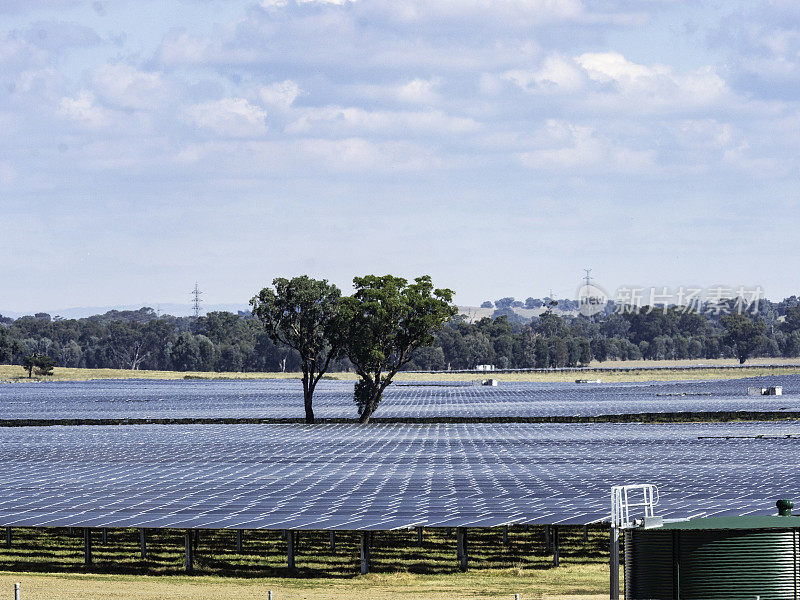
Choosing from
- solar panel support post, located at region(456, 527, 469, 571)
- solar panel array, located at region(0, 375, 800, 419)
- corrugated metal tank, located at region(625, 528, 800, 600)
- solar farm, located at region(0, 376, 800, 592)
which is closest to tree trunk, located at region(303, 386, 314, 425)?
solar farm, located at region(0, 376, 800, 592)

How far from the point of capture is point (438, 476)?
63.8m

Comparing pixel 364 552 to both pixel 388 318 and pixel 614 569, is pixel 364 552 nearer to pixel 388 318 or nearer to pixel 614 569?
pixel 614 569

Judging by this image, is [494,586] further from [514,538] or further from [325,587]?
[514,538]

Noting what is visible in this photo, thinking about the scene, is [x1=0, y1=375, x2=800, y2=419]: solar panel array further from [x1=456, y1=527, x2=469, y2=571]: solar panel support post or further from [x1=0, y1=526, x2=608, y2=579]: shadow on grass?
[x1=456, y1=527, x2=469, y2=571]: solar panel support post

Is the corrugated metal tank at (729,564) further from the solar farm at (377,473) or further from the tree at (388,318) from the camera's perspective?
the tree at (388,318)

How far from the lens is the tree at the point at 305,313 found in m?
110

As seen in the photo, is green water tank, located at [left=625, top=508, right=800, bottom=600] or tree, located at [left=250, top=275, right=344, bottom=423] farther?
tree, located at [left=250, top=275, right=344, bottom=423]

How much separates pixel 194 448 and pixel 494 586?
4357cm

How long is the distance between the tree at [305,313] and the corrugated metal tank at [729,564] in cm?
7935

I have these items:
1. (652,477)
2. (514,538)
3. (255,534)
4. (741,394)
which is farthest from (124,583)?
(741,394)

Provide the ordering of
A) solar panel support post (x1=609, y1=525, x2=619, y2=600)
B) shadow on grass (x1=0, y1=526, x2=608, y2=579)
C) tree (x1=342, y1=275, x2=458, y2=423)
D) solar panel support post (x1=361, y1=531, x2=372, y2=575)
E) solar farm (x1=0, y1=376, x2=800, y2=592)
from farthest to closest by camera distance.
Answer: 1. tree (x1=342, y1=275, x2=458, y2=423)
2. shadow on grass (x1=0, y1=526, x2=608, y2=579)
3. solar panel support post (x1=361, y1=531, x2=372, y2=575)
4. solar farm (x1=0, y1=376, x2=800, y2=592)
5. solar panel support post (x1=609, y1=525, x2=619, y2=600)

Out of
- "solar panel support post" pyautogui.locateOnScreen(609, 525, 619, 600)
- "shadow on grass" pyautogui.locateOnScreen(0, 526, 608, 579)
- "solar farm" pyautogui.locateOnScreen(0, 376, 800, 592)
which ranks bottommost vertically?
"shadow on grass" pyautogui.locateOnScreen(0, 526, 608, 579)

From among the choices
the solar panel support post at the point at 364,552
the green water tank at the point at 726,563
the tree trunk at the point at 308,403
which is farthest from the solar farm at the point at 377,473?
the green water tank at the point at 726,563

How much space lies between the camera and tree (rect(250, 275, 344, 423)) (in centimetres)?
10969
